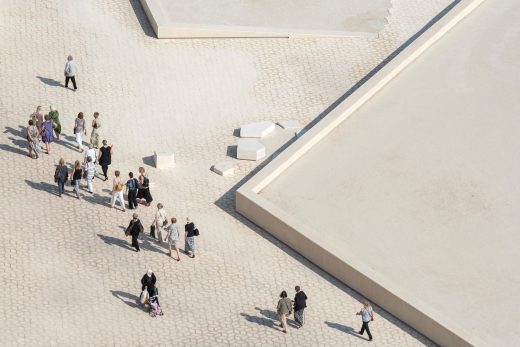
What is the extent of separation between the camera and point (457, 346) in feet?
102

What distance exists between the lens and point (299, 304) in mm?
31094

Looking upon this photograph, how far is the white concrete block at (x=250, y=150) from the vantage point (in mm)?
36656

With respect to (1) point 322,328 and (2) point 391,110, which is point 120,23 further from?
(1) point 322,328

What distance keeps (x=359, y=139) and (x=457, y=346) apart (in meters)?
8.05

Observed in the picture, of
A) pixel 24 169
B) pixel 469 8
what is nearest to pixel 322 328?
pixel 24 169

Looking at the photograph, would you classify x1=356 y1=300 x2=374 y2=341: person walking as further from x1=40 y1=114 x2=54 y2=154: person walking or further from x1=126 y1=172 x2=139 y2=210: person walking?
x1=40 y1=114 x2=54 y2=154: person walking

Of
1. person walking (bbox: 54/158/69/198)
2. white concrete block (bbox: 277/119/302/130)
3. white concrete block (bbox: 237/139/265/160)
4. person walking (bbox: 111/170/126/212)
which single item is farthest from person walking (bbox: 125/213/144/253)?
white concrete block (bbox: 277/119/302/130)

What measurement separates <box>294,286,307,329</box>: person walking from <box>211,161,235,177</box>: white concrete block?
5.90 m

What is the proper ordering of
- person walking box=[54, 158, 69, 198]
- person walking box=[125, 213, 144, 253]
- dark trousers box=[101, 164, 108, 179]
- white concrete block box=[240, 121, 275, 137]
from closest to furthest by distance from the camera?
person walking box=[125, 213, 144, 253] → person walking box=[54, 158, 69, 198] → dark trousers box=[101, 164, 108, 179] → white concrete block box=[240, 121, 275, 137]

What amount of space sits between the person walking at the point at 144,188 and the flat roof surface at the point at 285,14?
361 inches

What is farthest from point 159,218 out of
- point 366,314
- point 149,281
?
point 366,314

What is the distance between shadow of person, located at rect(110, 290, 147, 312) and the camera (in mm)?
31750

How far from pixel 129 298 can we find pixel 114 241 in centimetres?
215

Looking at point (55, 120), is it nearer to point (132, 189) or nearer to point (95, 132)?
point (95, 132)
